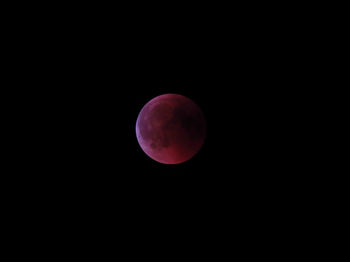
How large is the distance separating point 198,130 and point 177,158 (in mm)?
765

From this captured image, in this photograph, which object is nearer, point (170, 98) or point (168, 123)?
point (168, 123)

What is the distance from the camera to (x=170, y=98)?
640cm

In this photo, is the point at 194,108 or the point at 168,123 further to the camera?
the point at 194,108

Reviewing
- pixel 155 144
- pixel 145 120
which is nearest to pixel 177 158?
pixel 155 144

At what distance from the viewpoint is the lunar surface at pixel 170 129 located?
602 centimetres

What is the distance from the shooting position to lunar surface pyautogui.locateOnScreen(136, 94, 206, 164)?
6.02 m

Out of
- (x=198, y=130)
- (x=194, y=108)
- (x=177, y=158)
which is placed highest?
(x=194, y=108)

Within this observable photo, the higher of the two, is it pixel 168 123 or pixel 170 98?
pixel 170 98

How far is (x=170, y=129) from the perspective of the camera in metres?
5.98

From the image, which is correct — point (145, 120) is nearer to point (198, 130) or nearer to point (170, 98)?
point (170, 98)

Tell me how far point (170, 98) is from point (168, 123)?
69 centimetres

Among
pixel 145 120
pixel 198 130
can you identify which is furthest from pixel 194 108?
pixel 145 120

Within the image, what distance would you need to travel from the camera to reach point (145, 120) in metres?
6.26

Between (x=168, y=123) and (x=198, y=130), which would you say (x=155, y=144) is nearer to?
(x=168, y=123)
